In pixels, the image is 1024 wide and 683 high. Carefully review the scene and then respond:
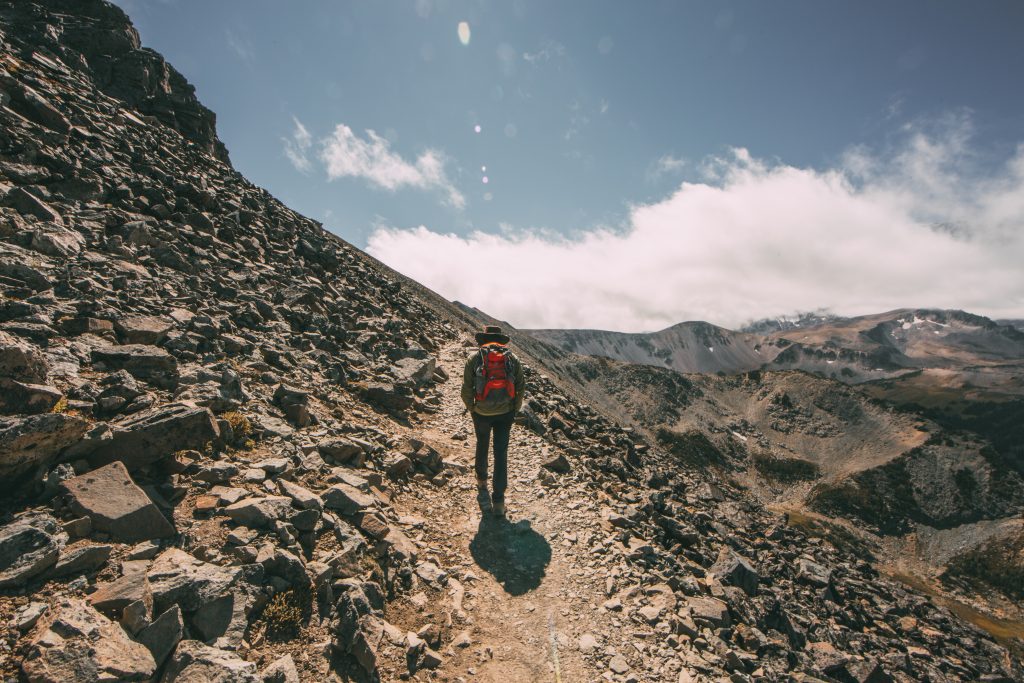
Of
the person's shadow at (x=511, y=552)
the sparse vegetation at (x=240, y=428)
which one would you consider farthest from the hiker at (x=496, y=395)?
the sparse vegetation at (x=240, y=428)

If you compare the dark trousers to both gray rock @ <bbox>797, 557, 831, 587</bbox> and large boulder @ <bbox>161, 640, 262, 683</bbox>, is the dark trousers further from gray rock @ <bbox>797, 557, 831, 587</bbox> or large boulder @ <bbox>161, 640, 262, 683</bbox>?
gray rock @ <bbox>797, 557, 831, 587</bbox>

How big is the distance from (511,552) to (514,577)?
653mm

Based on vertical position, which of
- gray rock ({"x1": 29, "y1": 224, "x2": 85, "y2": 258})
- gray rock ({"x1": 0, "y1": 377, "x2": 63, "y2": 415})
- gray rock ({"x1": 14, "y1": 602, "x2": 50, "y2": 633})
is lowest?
gray rock ({"x1": 14, "y1": 602, "x2": 50, "y2": 633})

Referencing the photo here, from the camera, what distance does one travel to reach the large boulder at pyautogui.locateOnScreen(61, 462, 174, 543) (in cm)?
507

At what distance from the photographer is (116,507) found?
5242mm

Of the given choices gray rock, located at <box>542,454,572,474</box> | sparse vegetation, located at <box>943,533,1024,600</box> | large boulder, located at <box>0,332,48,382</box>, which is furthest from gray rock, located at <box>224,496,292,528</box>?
sparse vegetation, located at <box>943,533,1024,600</box>

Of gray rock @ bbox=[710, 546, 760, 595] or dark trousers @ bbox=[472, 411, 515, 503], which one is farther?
gray rock @ bbox=[710, 546, 760, 595]

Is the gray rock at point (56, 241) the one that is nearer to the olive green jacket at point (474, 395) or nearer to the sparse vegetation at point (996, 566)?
the olive green jacket at point (474, 395)

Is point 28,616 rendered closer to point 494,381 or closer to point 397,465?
point 397,465

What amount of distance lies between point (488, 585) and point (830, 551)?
2955 cm

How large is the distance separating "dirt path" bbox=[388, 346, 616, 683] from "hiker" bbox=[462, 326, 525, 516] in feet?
3.42

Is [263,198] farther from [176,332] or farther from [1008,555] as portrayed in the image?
[1008,555]

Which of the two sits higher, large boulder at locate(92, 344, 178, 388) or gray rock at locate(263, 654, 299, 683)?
large boulder at locate(92, 344, 178, 388)

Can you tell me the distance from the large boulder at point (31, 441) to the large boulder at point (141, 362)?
296 centimetres
